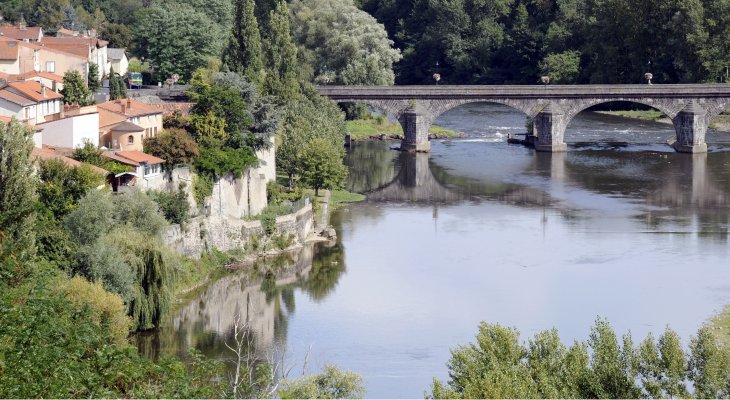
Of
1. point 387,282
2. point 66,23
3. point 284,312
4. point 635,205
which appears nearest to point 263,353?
point 284,312

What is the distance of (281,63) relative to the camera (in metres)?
92.5

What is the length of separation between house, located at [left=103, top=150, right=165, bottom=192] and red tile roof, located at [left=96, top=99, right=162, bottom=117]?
15.9ft

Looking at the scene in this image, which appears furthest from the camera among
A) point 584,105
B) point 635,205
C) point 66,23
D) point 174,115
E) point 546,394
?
point 66,23

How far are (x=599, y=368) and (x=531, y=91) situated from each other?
2844 inches

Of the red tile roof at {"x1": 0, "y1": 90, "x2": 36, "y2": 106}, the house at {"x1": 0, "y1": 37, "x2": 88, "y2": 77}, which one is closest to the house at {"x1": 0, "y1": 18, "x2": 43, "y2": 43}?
the house at {"x1": 0, "y1": 37, "x2": 88, "y2": 77}

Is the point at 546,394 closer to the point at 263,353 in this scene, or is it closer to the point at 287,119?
the point at 263,353

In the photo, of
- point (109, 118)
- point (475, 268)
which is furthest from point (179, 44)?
point (475, 268)

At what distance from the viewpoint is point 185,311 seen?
185 feet

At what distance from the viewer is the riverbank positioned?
121 metres

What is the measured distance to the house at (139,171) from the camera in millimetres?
63125

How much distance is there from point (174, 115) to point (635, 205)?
26.3m

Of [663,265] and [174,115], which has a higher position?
[174,115]

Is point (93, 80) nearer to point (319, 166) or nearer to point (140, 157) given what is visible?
point (319, 166)

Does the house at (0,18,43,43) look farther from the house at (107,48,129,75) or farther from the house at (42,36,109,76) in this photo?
the house at (107,48,129,75)
